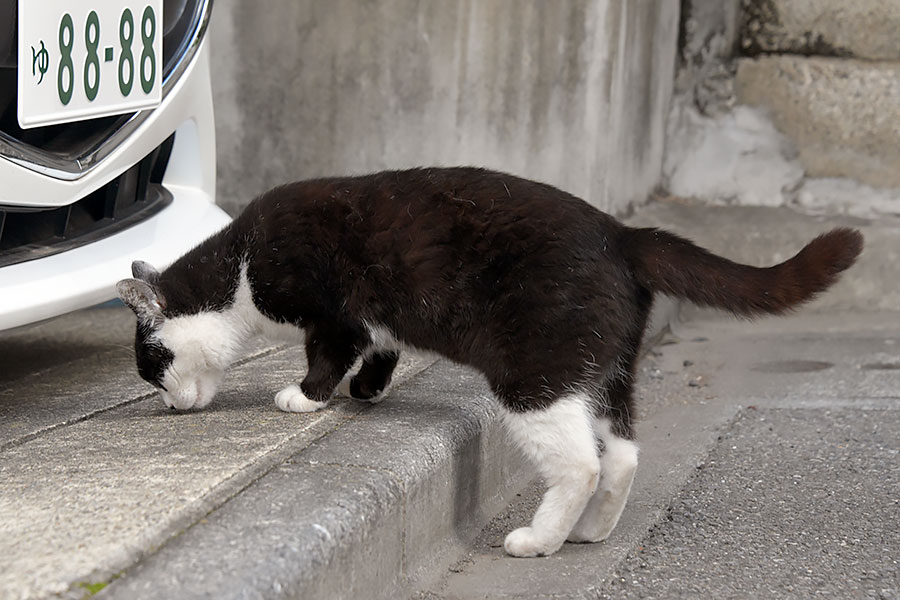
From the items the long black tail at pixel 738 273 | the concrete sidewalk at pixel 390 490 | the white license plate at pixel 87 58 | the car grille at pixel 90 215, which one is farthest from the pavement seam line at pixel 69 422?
the long black tail at pixel 738 273

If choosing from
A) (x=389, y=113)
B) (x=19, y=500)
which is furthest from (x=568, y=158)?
(x=19, y=500)

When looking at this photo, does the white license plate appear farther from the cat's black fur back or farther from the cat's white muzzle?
the cat's white muzzle

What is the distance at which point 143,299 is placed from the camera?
2.72 m

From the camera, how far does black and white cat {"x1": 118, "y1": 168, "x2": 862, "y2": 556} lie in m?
2.37

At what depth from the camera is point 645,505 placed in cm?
277

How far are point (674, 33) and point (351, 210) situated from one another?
9.92 feet

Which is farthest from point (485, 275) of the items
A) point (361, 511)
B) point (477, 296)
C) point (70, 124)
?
point (70, 124)

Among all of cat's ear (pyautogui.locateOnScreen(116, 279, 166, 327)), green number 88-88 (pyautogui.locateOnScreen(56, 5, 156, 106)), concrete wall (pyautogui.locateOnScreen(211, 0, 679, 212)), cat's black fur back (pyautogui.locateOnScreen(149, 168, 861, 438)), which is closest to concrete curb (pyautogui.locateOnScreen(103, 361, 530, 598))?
cat's black fur back (pyautogui.locateOnScreen(149, 168, 861, 438))

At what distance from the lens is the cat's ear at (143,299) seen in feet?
8.89

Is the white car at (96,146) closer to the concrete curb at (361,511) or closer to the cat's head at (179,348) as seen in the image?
the cat's head at (179,348)

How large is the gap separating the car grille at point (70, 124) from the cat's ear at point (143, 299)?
33 centimetres

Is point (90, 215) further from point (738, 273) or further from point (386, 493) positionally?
point (738, 273)

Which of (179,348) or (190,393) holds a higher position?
(179,348)

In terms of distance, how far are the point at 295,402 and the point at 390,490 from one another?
1.99ft
